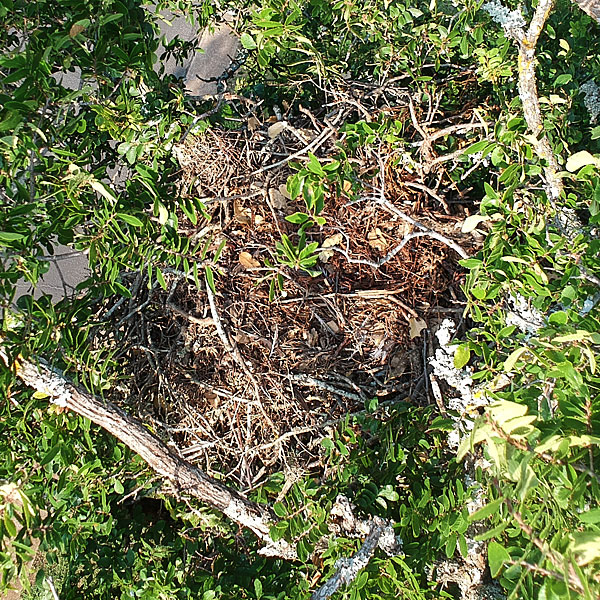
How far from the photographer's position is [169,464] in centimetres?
119

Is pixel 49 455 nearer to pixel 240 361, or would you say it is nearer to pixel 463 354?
pixel 240 361

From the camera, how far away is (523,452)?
61cm

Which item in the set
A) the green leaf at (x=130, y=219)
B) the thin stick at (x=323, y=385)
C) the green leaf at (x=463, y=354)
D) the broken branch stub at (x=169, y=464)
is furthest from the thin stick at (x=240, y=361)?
the green leaf at (x=463, y=354)

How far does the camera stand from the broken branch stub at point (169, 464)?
1.11 meters

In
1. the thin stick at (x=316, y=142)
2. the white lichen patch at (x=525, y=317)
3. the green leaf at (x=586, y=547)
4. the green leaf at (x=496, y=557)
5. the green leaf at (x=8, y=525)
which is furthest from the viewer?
the thin stick at (x=316, y=142)

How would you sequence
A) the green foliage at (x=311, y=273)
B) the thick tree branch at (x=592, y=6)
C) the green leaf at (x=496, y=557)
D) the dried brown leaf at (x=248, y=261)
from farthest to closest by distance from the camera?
the thick tree branch at (x=592, y=6), the dried brown leaf at (x=248, y=261), the green foliage at (x=311, y=273), the green leaf at (x=496, y=557)

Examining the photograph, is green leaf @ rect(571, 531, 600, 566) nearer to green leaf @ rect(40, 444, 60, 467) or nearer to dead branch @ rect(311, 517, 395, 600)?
dead branch @ rect(311, 517, 395, 600)

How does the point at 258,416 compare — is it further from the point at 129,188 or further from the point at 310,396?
the point at 129,188

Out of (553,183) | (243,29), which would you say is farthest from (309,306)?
(243,29)

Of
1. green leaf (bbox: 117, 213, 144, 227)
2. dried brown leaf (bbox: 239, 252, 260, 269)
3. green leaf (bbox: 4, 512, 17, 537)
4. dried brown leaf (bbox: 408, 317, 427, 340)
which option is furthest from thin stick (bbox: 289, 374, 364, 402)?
green leaf (bbox: 4, 512, 17, 537)

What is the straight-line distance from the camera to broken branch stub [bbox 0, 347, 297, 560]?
111 centimetres

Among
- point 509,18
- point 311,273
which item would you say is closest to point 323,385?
point 311,273

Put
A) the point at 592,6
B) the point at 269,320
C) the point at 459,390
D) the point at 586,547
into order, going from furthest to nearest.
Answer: the point at 592,6
the point at 269,320
the point at 459,390
the point at 586,547

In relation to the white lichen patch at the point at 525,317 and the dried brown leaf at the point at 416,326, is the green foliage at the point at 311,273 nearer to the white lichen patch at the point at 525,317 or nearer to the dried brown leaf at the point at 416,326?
the white lichen patch at the point at 525,317
